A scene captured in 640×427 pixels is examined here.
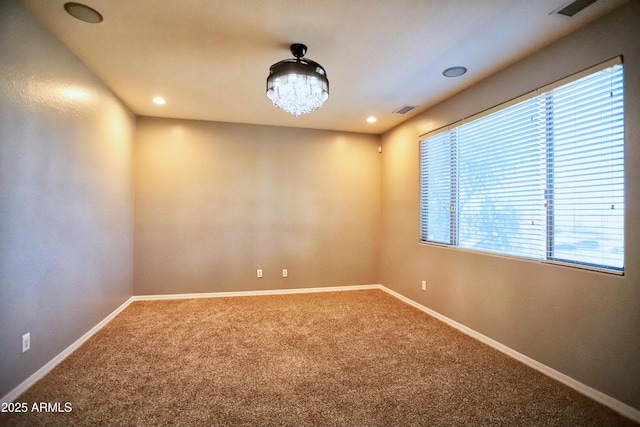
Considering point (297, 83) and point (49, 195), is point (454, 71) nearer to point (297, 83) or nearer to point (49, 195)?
point (297, 83)

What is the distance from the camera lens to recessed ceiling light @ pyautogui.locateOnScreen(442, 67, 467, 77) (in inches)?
110

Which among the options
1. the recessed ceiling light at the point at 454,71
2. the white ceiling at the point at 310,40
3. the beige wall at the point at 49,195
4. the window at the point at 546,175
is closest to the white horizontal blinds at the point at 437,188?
the window at the point at 546,175

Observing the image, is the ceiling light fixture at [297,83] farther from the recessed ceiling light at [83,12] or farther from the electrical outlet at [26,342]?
the electrical outlet at [26,342]

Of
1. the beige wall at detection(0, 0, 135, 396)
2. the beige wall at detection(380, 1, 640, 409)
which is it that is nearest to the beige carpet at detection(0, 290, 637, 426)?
the beige wall at detection(380, 1, 640, 409)

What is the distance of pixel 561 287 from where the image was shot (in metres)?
2.27

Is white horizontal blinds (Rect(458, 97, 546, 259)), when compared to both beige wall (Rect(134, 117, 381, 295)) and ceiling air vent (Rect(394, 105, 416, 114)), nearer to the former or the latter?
ceiling air vent (Rect(394, 105, 416, 114))

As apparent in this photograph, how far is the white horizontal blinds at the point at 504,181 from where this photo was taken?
2.49 metres

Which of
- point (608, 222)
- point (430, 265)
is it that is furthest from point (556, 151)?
point (430, 265)

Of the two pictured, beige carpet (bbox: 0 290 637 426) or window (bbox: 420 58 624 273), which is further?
window (bbox: 420 58 624 273)

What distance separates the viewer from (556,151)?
2.33 m

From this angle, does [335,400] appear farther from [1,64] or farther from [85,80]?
[85,80]

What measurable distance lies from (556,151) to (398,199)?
2295mm

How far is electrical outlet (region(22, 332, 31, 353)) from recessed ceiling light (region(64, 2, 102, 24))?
2.30 m

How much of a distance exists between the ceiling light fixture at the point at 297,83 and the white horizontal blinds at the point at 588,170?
191 cm
